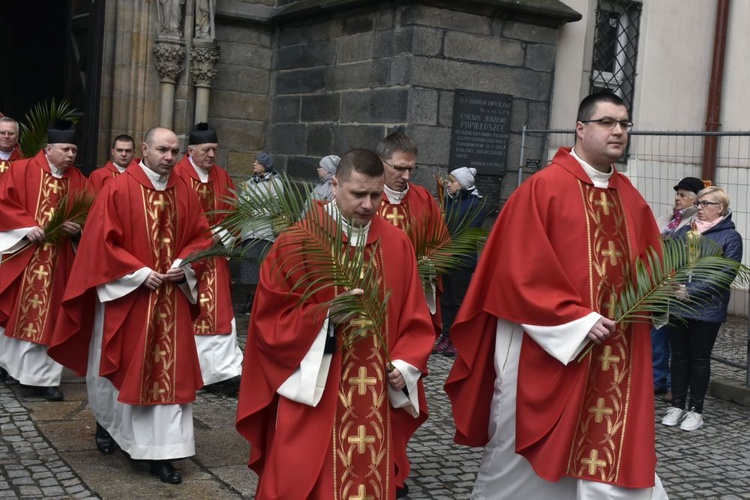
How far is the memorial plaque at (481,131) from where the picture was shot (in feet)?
33.8

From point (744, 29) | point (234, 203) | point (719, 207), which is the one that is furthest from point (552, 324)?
point (744, 29)

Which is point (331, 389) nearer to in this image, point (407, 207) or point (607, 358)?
point (607, 358)

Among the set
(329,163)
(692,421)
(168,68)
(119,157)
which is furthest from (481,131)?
(692,421)

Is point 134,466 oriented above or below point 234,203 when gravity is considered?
below

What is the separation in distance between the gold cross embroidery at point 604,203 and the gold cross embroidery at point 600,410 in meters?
0.82

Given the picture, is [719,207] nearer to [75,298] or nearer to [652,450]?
[652,450]

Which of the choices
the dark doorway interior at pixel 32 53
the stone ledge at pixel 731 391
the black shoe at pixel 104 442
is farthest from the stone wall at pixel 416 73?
the dark doorway interior at pixel 32 53

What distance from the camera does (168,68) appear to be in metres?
11.5

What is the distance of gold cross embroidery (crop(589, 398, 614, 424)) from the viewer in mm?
4598

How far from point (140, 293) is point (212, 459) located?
3.32 ft

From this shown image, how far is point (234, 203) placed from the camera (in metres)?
4.51

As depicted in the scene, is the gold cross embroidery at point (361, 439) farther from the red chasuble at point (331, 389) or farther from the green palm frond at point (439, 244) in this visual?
the green palm frond at point (439, 244)

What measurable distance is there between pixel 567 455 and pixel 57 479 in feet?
8.69

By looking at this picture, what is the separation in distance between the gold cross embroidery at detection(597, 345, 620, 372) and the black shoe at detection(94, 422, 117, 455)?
2934 millimetres
